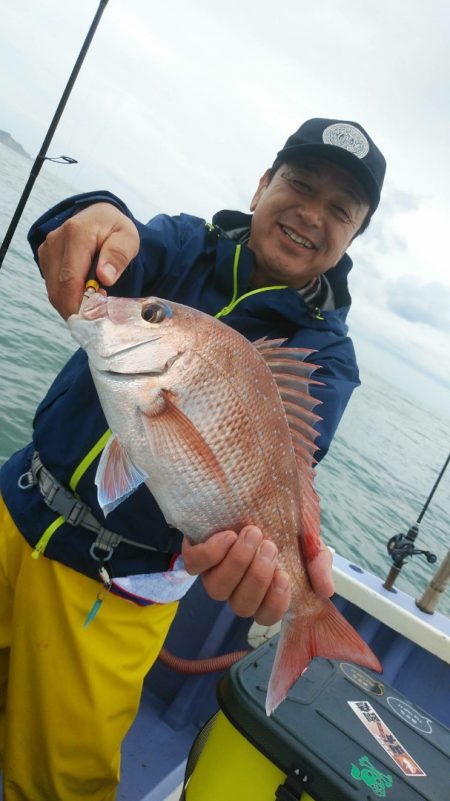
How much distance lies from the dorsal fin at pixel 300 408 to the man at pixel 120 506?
0.10 metres

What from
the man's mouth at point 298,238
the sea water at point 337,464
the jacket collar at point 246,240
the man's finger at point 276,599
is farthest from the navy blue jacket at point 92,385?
the sea water at point 337,464

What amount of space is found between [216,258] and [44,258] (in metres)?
0.85

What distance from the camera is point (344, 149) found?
2.27 metres

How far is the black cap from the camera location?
7.43 feet

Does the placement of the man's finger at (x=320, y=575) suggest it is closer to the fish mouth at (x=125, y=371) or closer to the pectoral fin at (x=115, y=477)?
the pectoral fin at (x=115, y=477)

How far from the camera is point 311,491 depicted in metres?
1.87

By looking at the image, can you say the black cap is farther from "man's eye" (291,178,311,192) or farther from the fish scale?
the fish scale

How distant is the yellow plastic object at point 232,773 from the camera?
1.79 m

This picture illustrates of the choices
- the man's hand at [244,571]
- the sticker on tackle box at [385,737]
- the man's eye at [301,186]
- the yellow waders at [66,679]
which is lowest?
the yellow waders at [66,679]

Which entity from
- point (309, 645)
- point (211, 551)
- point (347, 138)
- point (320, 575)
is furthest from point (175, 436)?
point (347, 138)

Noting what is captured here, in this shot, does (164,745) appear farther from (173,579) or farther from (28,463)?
(28,463)

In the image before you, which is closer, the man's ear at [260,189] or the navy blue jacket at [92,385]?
the navy blue jacket at [92,385]

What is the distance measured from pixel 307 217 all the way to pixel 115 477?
1.46 m

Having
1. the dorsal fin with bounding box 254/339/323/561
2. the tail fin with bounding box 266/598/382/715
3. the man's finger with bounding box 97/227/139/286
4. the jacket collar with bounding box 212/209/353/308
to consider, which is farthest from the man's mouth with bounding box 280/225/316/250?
the tail fin with bounding box 266/598/382/715
